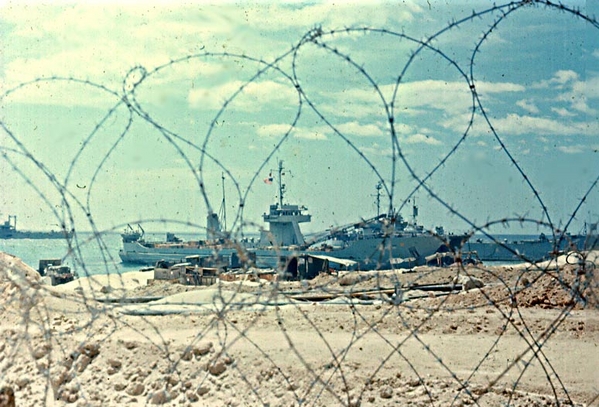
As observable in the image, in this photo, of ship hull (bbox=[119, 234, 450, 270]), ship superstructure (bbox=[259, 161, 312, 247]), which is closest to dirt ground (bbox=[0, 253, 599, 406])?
ship hull (bbox=[119, 234, 450, 270])

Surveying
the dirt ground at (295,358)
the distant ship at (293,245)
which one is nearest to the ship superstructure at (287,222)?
the distant ship at (293,245)

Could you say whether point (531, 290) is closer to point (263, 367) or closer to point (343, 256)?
point (263, 367)

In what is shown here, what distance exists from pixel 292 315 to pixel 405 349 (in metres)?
2.09

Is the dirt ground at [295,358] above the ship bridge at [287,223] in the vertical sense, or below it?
below

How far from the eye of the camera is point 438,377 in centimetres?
686

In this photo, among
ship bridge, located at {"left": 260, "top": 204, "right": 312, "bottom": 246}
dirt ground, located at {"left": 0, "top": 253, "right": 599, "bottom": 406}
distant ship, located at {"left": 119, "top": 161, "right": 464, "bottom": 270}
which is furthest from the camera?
ship bridge, located at {"left": 260, "top": 204, "right": 312, "bottom": 246}

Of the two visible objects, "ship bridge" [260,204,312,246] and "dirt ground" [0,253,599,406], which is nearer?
"dirt ground" [0,253,599,406]

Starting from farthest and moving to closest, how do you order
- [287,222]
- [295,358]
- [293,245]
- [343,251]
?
[343,251]
[287,222]
[293,245]
[295,358]

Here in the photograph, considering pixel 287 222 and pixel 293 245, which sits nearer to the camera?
pixel 293 245

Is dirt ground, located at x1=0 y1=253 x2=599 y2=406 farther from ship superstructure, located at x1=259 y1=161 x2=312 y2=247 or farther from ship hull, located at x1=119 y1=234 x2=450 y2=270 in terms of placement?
ship superstructure, located at x1=259 y1=161 x2=312 y2=247

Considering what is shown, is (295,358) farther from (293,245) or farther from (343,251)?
(343,251)

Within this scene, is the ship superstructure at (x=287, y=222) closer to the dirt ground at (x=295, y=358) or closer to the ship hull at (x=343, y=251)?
the ship hull at (x=343, y=251)

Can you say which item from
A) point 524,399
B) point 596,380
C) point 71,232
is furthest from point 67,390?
point 596,380

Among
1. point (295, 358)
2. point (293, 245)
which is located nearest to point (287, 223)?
point (293, 245)
